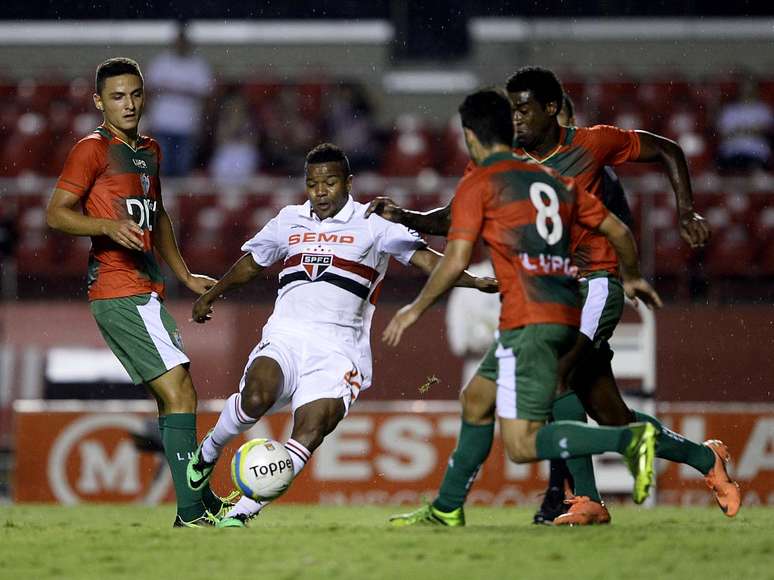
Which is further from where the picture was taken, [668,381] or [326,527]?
[668,381]

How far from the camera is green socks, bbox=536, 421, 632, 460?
251 inches

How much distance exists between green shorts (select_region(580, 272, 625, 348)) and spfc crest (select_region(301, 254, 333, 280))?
4.79 feet

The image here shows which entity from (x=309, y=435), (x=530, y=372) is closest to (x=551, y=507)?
(x=309, y=435)

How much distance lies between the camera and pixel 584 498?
25.1 ft

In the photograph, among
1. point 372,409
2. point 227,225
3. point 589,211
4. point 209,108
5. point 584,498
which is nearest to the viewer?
point 589,211

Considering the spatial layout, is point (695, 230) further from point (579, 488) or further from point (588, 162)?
point (579, 488)

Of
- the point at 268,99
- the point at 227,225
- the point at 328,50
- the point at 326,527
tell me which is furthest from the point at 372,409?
the point at 328,50

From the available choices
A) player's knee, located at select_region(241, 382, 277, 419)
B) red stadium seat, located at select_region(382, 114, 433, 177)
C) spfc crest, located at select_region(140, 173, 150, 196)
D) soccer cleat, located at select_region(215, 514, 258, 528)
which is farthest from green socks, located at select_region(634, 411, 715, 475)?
red stadium seat, located at select_region(382, 114, 433, 177)

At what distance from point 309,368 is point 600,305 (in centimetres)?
168

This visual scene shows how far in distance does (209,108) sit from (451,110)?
3.70 metres

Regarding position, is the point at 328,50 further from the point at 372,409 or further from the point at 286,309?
the point at 286,309

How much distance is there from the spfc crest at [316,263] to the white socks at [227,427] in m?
0.83

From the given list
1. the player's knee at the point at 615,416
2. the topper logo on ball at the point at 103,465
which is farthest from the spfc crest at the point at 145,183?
the topper logo on ball at the point at 103,465

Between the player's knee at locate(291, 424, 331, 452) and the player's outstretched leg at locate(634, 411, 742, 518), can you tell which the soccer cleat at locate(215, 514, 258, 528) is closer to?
the player's knee at locate(291, 424, 331, 452)
